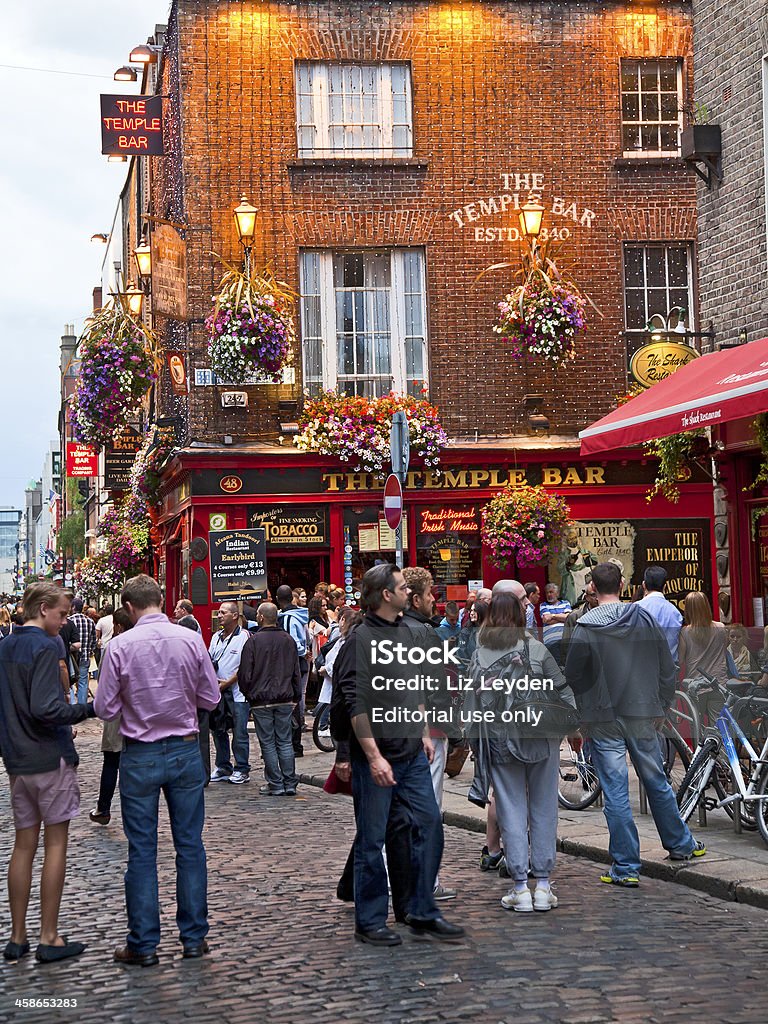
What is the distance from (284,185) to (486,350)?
4.18m

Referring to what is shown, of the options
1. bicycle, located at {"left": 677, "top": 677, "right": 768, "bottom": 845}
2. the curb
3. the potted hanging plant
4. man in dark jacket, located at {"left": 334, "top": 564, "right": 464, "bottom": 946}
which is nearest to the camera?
man in dark jacket, located at {"left": 334, "top": 564, "right": 464, "bottom": 946}

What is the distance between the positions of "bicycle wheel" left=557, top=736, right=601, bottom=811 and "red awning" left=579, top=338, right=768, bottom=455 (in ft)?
10.9

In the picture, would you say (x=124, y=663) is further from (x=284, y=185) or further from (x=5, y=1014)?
(x=284, y=185)

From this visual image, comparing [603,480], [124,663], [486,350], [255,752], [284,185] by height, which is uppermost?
[284,185]

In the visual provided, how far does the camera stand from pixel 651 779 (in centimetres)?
944

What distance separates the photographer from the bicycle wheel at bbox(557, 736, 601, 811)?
1215cm

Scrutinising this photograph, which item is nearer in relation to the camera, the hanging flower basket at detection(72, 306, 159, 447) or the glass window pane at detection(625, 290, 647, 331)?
the hanging flower basket at detection(72, 306, 159, 447)

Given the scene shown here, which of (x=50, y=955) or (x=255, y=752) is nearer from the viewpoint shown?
(x=50, y=955)

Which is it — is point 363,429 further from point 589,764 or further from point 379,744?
point 379,744

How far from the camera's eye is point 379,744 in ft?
26.0

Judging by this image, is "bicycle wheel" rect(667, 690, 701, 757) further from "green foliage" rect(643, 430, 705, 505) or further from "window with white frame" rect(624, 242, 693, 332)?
"window with white frame" rect(624, 242, 693, 332)

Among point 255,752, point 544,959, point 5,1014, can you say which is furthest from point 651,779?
A: point 255,752

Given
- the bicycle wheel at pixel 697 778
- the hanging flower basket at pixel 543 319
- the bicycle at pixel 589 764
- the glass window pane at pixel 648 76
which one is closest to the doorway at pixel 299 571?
the hanging flower basket at pixel 543 319

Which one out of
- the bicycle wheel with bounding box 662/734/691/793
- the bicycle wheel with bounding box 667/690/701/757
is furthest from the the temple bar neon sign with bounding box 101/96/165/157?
the bicycle wheel with bounding box 662/734/691/793
